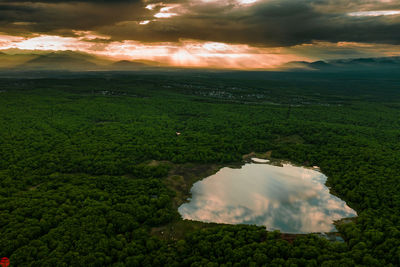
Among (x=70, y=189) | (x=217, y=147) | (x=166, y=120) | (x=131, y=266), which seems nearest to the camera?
(x=131, y=266)

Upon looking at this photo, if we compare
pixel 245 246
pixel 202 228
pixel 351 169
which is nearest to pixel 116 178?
pixel 202 228

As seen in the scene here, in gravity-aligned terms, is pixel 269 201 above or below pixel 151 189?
below

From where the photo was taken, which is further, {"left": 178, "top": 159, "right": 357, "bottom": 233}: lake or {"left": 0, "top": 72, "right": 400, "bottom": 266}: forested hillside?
{"left": 178, "top": 159, "right": 357, "bottom": 233}: lake

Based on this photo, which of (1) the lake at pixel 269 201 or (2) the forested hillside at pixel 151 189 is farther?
(1) the lake at pixel 269 201

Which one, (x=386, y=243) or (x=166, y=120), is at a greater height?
(x=166, y=120)

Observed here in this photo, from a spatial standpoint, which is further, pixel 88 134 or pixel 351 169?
pixel 88 134

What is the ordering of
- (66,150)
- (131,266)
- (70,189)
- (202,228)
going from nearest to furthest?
(131,266), (202,228), (70,189), (66,150)

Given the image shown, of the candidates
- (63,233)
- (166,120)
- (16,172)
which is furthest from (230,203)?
(166,120)

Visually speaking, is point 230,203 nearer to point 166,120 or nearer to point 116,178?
point 116,178
